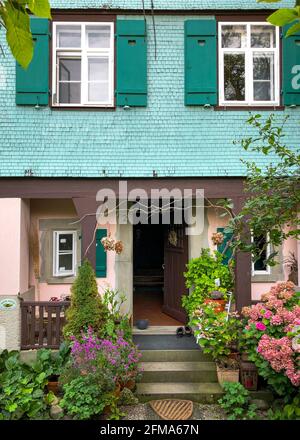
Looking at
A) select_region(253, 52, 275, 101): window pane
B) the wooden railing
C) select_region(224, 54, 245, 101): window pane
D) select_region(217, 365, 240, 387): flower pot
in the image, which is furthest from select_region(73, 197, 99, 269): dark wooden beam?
select_region(253, 52, 275, 101): window pane

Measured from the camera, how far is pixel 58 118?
6680 mm

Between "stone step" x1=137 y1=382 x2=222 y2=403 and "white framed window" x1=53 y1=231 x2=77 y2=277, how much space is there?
8.95 feet

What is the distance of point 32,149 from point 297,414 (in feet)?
18.3

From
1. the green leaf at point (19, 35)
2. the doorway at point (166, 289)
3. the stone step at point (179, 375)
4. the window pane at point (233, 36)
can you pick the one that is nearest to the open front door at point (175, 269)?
the doorway at point (166, 289)

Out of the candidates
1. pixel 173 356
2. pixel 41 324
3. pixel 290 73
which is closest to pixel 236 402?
pixel 173 356

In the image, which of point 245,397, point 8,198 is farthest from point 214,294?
point 8,198

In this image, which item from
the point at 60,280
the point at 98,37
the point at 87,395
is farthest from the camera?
the point at 60,280

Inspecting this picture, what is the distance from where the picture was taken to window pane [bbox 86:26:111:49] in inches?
271

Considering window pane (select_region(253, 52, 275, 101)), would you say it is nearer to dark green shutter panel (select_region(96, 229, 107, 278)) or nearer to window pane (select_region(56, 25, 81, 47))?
window pane (select_region(56, 25, 81, 47))

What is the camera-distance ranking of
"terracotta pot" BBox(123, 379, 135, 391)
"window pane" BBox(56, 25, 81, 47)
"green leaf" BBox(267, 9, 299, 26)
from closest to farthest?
"green leaf" BBox(267, 9, 299, 26), "terracotta pot" BBox(123, 379, 135, 391), "window pane" BBox(56, 25, 81, 47)

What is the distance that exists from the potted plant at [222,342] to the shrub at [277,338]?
207mm

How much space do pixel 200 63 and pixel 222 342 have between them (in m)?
4.72

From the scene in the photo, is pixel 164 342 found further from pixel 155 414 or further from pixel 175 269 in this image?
pixel 175 269

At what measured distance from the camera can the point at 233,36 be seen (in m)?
7.00
